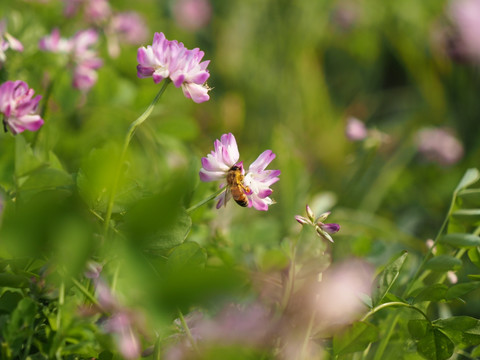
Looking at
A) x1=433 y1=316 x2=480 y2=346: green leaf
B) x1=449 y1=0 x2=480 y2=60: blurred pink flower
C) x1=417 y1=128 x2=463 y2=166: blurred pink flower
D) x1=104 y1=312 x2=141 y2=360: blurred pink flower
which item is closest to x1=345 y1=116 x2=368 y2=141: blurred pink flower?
x1=417 y1=128 x2=463 y2=166: blurred pink flower

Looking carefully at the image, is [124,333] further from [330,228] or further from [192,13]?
[192,13]

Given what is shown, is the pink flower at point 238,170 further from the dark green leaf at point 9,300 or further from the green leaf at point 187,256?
the dark green leaf at point 9,300

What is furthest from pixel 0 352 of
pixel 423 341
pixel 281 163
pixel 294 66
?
pixel 294 66

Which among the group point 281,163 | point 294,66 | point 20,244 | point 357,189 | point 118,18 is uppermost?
point 20,244

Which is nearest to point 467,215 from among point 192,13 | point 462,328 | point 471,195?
point 471,195

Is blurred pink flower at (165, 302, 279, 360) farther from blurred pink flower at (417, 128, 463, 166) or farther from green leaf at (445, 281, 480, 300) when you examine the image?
blurred pink flower at (417, 128, 463, 166)

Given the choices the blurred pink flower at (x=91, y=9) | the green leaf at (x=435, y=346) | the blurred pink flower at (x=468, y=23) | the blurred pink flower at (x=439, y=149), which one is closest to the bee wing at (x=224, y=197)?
the green leaf at (x=435, y=346)

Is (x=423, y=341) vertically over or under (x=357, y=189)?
over

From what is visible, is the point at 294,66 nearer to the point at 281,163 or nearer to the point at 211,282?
the point at 281,163
